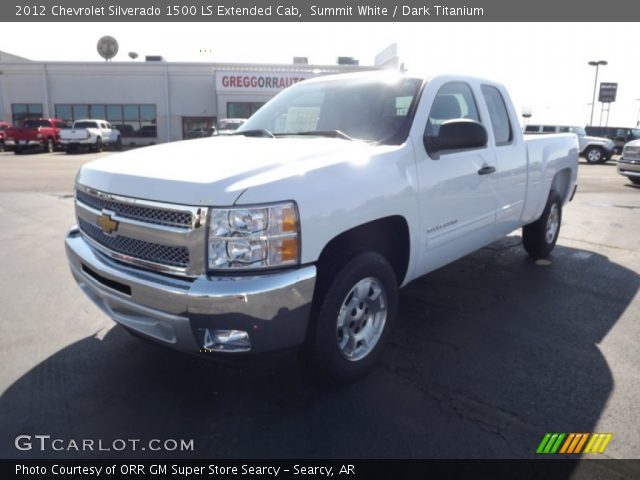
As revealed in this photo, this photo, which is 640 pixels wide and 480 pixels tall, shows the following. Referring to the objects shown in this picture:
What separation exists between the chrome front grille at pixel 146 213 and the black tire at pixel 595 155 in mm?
28974

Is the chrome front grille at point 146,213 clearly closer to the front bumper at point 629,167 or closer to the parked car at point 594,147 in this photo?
the front bumper at point 629,167

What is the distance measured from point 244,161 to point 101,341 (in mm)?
1931

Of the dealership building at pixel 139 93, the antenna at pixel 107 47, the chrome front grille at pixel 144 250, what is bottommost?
the chrome front grille at pixel 144 250

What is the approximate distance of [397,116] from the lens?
3.40 metres

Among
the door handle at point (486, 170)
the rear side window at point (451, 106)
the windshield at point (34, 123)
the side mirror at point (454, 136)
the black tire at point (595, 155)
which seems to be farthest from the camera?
the windshield at point (34, 123)

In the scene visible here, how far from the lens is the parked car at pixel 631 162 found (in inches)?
555

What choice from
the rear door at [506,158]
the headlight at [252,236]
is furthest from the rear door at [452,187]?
the headlight at [252,236]

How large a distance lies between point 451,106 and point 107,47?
39957 mm

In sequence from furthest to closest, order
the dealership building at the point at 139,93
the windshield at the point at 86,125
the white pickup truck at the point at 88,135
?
the dealership building at the point at 139,93
the windshield at the point at 86,125
the white pickup truck at the point at 88,135

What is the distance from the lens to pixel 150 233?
2.52 m

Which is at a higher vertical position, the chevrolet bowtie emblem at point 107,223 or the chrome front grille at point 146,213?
the chrome front grille at point 146,213

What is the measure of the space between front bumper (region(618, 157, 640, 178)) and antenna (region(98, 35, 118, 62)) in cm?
3593

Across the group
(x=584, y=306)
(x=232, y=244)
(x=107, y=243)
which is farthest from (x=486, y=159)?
(x=107, y=243)

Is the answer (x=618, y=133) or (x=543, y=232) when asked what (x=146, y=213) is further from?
(x=618, y=133)
